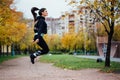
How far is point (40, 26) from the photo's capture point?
648 cm

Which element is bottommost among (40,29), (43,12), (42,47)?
(42,47)

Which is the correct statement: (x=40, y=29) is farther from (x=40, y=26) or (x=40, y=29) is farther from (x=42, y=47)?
(x=42, y=47)

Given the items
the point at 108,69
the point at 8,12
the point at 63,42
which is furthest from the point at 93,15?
the point at 63,42

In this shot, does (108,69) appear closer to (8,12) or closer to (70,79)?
(70,79)

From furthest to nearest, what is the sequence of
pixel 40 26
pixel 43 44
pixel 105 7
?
pixel 105 7, pixel 43 44, pixel 40 26

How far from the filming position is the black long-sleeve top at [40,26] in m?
6.49

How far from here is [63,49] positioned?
395 ft

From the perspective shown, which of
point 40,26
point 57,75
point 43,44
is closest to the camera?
point 40,26

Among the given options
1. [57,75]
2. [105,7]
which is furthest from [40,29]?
[57,75]

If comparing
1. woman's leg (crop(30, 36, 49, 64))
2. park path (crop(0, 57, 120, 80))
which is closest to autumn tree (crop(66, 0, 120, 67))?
park path (crop(0, 57, 120, 80))

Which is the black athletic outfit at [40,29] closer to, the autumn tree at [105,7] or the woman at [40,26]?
the woman at [40,26]

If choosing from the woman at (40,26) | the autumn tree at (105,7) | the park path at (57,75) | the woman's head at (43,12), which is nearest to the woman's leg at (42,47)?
the woman at (40,26)

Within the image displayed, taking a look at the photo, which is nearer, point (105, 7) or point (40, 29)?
point (40, 29)

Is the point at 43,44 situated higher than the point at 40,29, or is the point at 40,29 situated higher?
the point at 40,29
